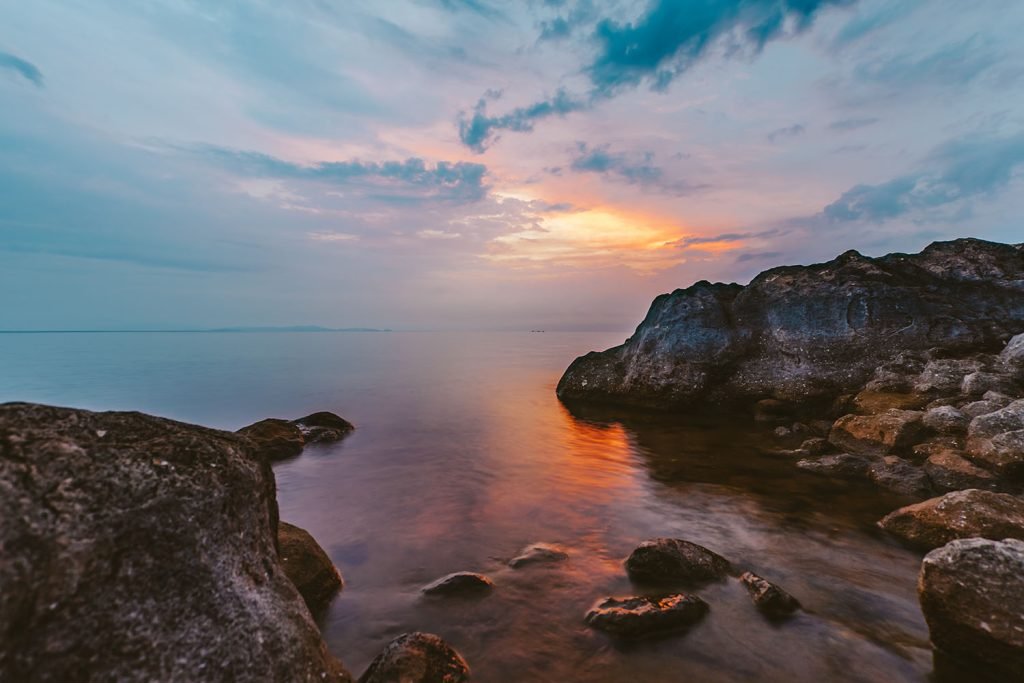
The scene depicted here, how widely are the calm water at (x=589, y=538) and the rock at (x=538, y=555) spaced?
22cm

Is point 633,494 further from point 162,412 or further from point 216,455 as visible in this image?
point 162,412

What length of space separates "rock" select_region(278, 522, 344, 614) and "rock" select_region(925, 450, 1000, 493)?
13917 millimetres

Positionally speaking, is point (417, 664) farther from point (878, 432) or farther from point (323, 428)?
point (323, 428)

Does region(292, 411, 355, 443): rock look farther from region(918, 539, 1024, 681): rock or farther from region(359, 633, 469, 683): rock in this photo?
region(918, 539, 1024, 681): rock

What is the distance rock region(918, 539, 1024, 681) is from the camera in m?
5.34

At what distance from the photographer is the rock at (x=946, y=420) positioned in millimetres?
13289

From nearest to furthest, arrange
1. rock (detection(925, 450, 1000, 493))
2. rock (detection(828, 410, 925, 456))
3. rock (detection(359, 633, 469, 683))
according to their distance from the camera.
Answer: rock (detection(359, 633, 469, 683)) < rock (detection(925, 450, 1000, 493)) < rock (detection(828, 410, 925, 456))

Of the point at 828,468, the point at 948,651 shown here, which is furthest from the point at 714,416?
the point at 948,651

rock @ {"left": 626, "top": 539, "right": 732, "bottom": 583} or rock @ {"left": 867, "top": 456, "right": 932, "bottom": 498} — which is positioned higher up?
rock @ {"left": 867, "top": 456, "right": 932, "bottom": 498}

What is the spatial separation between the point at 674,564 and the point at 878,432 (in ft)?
37.2

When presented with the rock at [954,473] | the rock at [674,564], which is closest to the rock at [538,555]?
the rock at [674,564]

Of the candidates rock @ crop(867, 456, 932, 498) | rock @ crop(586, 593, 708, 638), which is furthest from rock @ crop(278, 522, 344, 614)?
rock @ crop(867, 456, 932, 498)

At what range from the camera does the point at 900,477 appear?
40.7 feet

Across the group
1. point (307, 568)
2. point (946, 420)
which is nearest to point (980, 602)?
point (307, 568)
